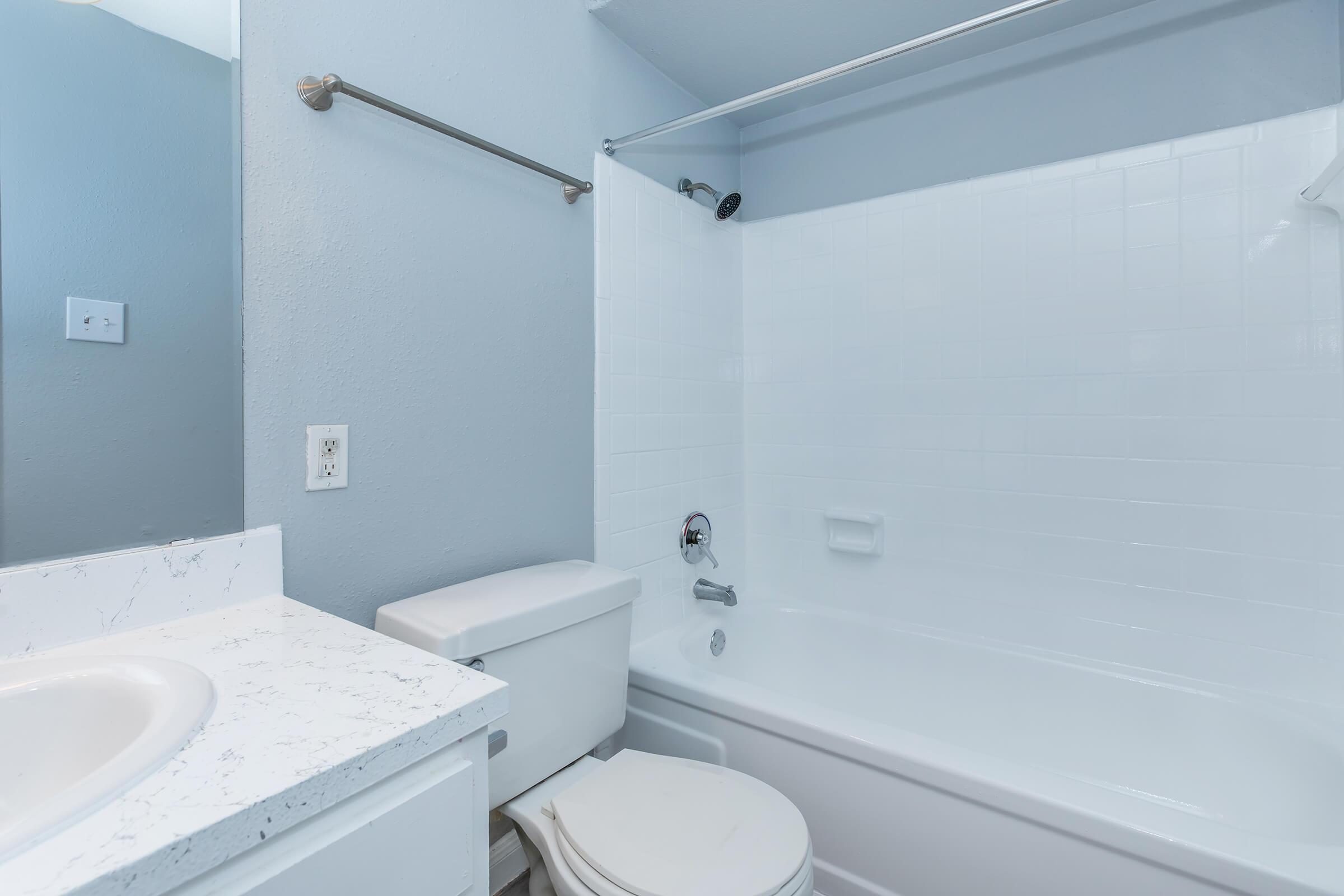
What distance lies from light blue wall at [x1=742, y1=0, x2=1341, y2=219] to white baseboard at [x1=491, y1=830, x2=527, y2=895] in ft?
6.97

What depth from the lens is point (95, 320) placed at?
3.02ft

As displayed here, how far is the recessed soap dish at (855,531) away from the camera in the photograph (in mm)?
2152

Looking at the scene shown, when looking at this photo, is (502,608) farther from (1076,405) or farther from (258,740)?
(1076,405)

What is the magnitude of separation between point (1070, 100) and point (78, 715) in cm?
248

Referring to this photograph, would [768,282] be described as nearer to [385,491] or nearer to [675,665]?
[675,665]

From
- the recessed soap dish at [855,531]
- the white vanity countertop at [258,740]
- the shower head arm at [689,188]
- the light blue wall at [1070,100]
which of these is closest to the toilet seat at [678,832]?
the white vanity countertop at [258,740]

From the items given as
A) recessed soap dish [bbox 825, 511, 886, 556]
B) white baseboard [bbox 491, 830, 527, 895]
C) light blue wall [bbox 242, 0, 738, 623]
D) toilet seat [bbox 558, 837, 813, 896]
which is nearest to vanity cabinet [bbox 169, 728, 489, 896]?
toilet seat [bbox 558, 837, 813, 896]

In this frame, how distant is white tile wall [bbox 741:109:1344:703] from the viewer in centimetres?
160

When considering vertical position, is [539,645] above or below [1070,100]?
below

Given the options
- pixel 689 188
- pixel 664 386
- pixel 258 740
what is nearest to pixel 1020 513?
pixel 664 386

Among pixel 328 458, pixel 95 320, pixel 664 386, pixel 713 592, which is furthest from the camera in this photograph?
pixel 713 592

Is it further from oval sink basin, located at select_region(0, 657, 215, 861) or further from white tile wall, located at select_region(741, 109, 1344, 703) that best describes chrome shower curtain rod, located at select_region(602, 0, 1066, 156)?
oval sink basin, located at select_region(0, 657, 215, 861)

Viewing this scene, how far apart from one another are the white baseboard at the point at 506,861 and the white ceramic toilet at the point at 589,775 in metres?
0.23

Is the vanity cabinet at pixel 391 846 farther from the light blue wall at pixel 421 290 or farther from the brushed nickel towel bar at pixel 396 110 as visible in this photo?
the brushed nickel towel bar at pixel 396 110
